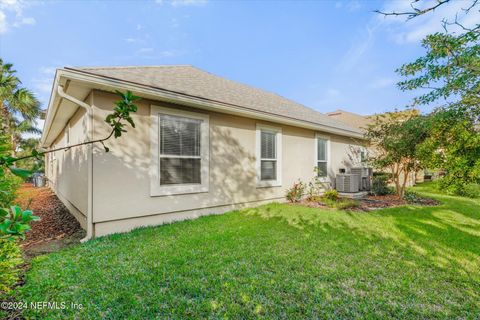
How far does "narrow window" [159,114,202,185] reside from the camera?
18.5ft

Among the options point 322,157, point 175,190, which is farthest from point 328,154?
point 175,190

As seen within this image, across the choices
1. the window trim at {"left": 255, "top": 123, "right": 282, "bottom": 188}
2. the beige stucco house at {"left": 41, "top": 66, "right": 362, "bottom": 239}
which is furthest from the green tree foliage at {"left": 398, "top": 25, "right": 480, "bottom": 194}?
the window trim at {"left": 255, "top": 123, "right": 282, "bottom": 188}

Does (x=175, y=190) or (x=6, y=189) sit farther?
(x=175, y=190)

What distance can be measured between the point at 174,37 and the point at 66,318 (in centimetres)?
1182

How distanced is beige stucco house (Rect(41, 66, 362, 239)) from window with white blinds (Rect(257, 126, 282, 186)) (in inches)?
1.4

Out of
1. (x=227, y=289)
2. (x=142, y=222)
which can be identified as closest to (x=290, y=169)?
(x=142, y=222)

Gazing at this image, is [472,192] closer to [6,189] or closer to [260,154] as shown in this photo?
[260,154]

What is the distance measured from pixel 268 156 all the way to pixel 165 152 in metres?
3.78

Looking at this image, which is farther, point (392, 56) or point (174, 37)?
point (174, 37)

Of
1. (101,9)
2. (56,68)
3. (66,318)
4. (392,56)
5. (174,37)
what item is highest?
(174,37)

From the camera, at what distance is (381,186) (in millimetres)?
11164

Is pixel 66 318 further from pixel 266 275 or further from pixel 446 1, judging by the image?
pixel 446 1

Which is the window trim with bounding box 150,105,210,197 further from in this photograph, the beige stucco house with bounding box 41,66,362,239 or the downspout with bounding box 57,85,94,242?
the downspout with bounding box 57,85,94,242

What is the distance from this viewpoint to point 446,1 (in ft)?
7.21
